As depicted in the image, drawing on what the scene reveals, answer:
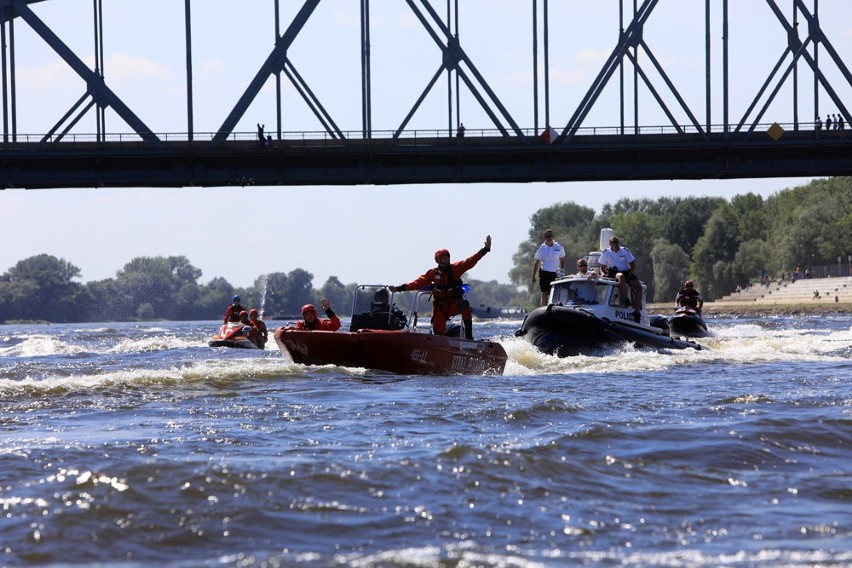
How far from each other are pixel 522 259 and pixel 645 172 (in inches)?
4328

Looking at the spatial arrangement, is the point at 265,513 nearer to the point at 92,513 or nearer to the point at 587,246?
the point at 92,513

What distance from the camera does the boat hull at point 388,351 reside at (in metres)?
17.9

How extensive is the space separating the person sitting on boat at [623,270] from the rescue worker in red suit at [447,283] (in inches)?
244

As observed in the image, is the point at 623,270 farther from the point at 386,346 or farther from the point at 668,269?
the point at 668,269

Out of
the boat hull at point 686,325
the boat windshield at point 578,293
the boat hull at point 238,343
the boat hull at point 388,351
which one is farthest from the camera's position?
the boat hull at point 238,343

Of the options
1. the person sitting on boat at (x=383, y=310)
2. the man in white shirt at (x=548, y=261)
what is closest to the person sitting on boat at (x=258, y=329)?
the man in white shirt at (x=548, y=261)

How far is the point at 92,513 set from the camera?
25.8 feet

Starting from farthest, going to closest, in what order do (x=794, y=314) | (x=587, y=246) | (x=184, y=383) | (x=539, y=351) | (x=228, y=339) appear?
(x=587, y=246)
(x=794, y=314)
(x=228, y=339)
(x=539, y=351)
(x=184, y=383)

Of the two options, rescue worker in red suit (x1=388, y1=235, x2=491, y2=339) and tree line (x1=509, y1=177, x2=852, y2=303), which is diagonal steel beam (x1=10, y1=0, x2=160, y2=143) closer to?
rescue worker in red suit (x1=388, y1=235, x2=491, y2=339)

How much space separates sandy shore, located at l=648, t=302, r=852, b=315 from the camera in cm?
8094

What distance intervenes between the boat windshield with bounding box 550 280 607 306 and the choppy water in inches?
356

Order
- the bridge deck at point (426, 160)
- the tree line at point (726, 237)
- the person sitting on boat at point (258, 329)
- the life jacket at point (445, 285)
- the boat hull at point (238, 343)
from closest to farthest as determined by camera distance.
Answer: the life jacket at point (445, 285)
the boat hull at point (238, 343)
the person sitting on boat at point (258, 329)
the bridge deck at point (426, 160)
the tree line at point (726, 237)

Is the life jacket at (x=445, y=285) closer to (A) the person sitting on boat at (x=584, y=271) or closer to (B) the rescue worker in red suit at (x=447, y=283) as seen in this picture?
(B) the rescue worker in red suit at (x=447, y=283)

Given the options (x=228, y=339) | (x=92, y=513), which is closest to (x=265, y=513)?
(x=92, y=513)
